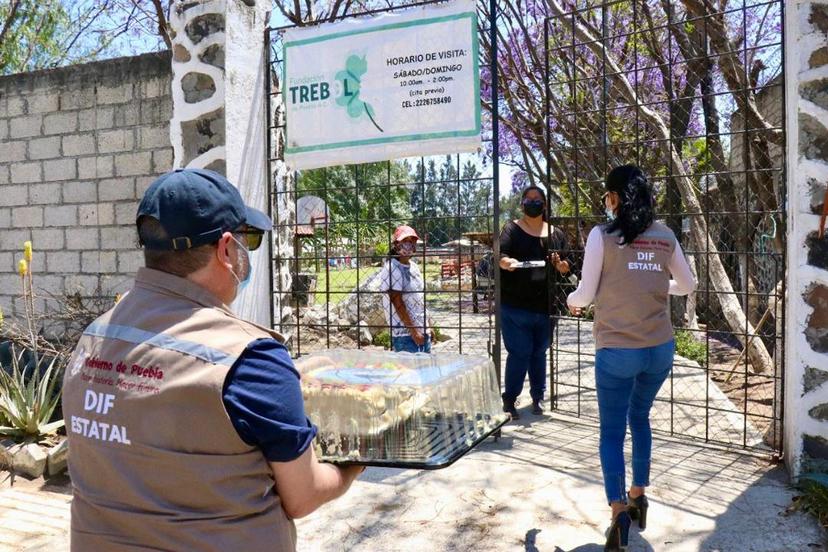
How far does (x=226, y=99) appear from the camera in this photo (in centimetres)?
486

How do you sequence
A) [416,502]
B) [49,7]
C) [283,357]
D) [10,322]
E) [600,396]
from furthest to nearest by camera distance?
[49,7] < [10,322] < [416,502] < [600,396] < [283,357]

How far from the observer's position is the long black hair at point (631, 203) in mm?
3258

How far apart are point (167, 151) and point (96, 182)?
0.75 m

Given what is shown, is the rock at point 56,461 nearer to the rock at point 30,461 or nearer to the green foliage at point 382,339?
the rock at point 30,461

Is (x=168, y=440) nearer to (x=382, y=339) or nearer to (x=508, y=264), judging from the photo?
(x=508, y=264)

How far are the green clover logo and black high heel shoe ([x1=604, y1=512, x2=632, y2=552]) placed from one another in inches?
109

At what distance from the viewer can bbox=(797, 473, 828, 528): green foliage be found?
3457 millimetres

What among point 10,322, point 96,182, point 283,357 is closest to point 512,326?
point 96,182

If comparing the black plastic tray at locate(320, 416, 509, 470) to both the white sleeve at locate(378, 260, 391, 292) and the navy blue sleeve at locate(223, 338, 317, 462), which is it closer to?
the navy blue sleeve at locate(223, 338, 317, 462)

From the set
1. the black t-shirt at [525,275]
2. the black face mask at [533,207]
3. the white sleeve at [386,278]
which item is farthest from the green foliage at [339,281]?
the black face mask at [533,207]

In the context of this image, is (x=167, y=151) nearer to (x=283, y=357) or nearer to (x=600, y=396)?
(x=600, y=396)

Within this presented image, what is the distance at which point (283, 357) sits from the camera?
143 centimetres

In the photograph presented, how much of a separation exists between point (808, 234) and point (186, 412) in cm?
360

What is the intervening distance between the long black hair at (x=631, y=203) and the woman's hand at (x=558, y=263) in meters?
1.75
